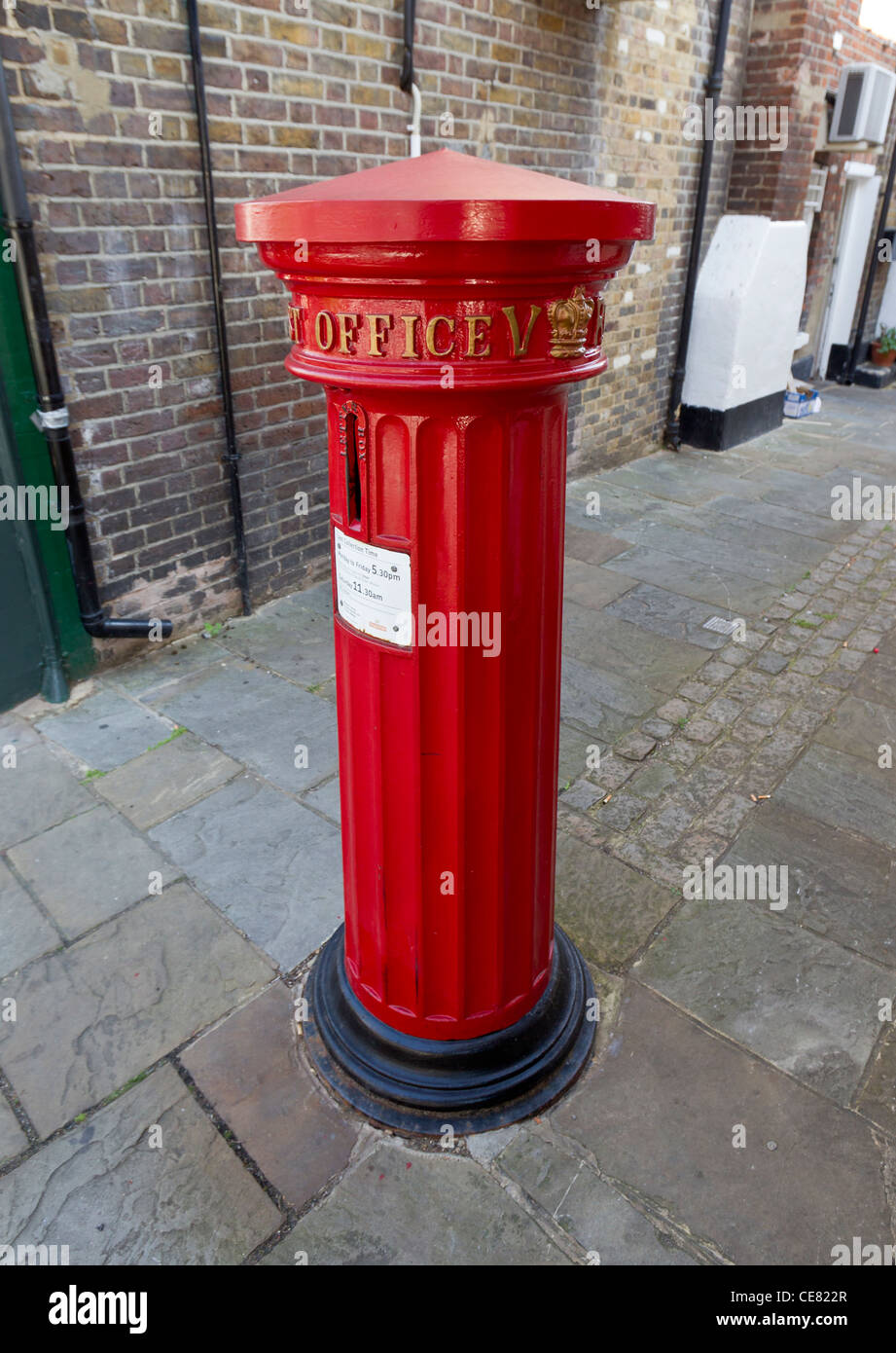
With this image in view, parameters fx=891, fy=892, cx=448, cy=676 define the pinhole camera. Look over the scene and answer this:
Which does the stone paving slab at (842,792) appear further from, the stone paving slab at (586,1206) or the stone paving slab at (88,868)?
the stone paving slab at (88,868)

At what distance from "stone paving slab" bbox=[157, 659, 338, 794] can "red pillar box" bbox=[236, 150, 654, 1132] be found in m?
1.23

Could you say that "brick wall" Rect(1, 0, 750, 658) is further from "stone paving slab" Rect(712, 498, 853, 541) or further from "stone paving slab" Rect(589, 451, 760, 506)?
"stone paving slab" Rect(712, 498, 853, 541)

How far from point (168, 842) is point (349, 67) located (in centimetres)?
383

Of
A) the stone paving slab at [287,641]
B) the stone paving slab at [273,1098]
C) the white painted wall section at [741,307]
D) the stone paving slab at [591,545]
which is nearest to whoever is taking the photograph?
the stone paving slab at [273,1098]

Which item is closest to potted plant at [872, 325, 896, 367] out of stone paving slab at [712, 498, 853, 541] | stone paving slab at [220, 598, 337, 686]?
stone paving slab at [712, 498, 853, 541]

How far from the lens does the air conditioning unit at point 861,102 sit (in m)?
8.65

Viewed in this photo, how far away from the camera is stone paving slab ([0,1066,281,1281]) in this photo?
6.34 ft

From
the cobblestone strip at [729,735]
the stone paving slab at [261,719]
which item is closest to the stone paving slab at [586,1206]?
the cobblestone strip at [729,735]

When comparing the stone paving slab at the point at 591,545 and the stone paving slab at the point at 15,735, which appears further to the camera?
the stone paving slab at the point at 591,545

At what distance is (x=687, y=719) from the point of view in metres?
3.98

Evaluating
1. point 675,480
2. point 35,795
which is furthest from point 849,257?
point 35,795

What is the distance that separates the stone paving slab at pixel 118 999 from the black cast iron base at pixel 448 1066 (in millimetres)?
362

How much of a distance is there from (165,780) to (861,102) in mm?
9445

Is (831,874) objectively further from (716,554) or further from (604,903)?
(716,554)
